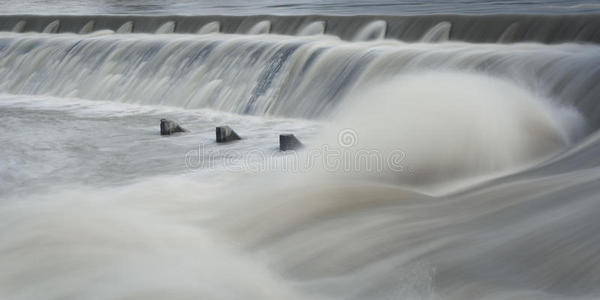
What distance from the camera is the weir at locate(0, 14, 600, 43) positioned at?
29.7 ft

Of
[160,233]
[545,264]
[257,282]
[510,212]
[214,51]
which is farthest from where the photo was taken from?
[214,51]

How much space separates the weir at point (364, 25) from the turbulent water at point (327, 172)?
3 centimetres

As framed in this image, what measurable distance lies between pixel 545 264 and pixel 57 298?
7.19 feet

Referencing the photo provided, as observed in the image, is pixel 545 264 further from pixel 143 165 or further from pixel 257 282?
pixel 143 165

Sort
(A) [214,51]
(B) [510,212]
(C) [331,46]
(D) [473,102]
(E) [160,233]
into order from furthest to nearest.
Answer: (A) [214,51] < (C) [331,46] < (D) [473,102] < (E) [160,233] < (B) [510,212]

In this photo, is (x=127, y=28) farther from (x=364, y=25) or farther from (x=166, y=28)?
(x=364, y=25)

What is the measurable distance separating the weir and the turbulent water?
0.03 metres

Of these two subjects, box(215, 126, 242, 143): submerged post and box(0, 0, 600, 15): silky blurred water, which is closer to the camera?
box(215, 126, 242, 143): submerged post

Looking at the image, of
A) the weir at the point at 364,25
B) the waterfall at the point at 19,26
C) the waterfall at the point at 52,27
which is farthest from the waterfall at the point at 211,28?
the waterfall at the point at 19,26

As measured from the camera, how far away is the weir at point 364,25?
9059 mm

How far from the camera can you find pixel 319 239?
446cm

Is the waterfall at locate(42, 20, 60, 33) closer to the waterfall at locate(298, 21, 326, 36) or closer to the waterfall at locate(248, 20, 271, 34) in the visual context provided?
the waterfall at locate(248, 20, 271, 34)

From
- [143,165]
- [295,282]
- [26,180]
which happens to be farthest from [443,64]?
[295,282]

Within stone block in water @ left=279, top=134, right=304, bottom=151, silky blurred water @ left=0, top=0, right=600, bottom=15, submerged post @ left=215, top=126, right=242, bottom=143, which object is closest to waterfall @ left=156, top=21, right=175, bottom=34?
silky blurred water @ left=0, top=0, right=600, bottom=15
